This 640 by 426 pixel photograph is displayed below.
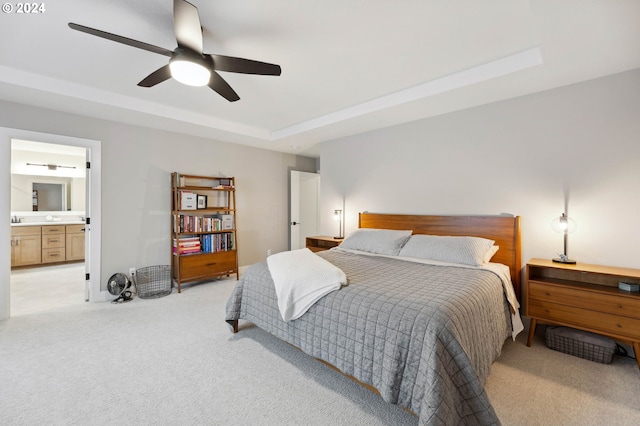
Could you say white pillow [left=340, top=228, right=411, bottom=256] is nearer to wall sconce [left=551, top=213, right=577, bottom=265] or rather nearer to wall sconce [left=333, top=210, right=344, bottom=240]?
wall sconce [left=333, top=210, right=344, bottom=240]

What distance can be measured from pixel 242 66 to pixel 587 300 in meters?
3.21

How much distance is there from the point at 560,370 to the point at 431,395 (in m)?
1.54

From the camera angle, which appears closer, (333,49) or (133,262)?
(333,49)

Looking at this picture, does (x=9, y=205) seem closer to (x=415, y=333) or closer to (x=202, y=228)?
(x=202, y=228)

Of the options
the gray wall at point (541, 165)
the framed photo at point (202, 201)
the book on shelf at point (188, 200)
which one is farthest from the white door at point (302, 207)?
the gray wall at point (541, 165)

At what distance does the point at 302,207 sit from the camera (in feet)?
19.9

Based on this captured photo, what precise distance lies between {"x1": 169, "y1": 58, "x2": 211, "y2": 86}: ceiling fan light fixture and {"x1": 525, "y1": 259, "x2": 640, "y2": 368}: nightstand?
3.16m

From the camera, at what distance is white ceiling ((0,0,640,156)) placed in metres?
1.86

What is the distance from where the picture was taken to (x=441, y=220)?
3516 mm

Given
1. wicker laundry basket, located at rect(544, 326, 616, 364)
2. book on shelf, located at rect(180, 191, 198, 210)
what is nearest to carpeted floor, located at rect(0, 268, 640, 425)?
wicker laundry basket, located at rect(544, 326, 616, 364)

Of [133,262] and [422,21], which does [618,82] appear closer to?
[422,21]

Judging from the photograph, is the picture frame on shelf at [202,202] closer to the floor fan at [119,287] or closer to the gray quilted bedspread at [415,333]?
the floor fan at [119,287]

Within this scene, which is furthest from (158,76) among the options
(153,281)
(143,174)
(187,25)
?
(153,281)

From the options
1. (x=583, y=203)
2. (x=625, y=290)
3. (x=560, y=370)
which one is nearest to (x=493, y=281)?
(x=560, y=370)
